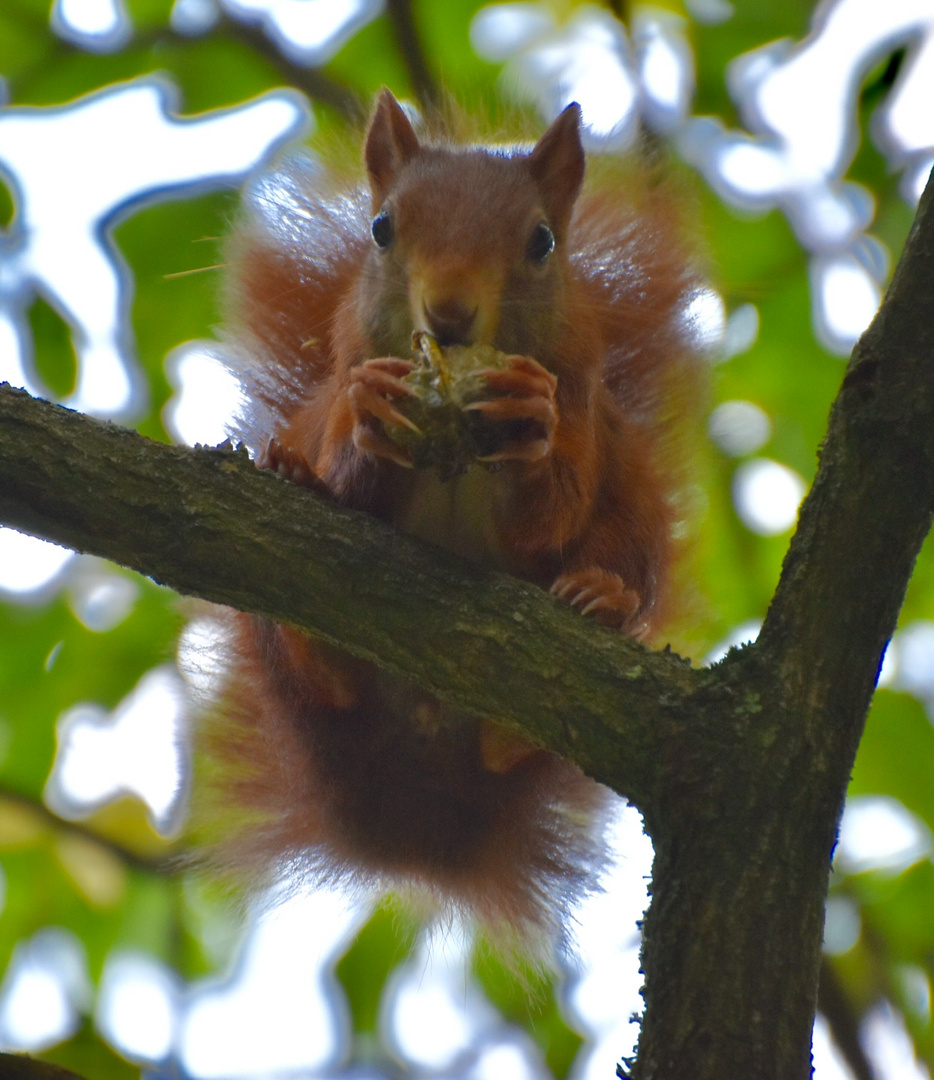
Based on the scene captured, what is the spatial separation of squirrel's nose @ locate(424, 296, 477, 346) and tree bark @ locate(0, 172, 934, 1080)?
0.43 meters

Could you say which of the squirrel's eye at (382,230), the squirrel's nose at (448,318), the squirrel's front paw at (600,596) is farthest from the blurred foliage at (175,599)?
the squirrel's nose at (448,318)

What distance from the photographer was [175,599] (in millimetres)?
3455

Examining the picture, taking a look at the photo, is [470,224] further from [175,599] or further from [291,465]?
[175,599]

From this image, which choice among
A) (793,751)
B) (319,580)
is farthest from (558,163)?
(793,751)

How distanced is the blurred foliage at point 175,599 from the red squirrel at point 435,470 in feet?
0.66

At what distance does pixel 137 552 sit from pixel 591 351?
1203 millimetres

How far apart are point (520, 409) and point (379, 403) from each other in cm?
25

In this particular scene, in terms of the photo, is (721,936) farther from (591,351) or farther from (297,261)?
(297,261)

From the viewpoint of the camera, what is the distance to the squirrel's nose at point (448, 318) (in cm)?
242

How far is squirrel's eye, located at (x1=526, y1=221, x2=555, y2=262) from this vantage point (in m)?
2.78

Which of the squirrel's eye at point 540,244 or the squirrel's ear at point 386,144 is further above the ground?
the squirrel's ear at point 386,144

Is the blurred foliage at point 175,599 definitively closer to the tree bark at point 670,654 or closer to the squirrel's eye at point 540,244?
the squirrel's eye at point 540,244

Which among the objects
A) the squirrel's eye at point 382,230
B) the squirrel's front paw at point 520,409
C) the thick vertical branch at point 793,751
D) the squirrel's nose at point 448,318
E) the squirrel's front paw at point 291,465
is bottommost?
the thick vertical branch at point 793,751

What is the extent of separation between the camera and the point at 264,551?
212cm
